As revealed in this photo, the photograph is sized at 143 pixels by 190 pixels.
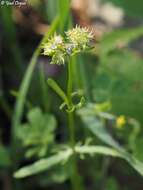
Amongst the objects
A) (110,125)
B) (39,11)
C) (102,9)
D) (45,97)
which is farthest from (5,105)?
(102,9)

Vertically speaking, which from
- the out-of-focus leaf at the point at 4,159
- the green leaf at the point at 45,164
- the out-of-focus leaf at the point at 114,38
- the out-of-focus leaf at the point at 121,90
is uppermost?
the out-of-focus leaf at the point at 114,38

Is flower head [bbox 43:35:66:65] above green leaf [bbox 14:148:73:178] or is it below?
above

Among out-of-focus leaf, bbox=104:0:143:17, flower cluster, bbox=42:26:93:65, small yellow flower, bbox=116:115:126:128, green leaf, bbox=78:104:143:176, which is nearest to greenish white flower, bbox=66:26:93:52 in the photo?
flower cluster, bbox=42:26:93:65

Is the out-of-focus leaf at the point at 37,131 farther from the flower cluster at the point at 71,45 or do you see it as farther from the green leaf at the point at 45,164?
the flower cluster at the point at 71,45

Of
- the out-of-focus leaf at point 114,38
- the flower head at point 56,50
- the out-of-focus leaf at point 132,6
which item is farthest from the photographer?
the out-of-focus leaf at point 114,38

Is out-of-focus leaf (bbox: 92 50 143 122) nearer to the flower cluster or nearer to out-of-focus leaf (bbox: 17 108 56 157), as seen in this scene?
out-of-focus leaf (bbox: 17 108 56 157)

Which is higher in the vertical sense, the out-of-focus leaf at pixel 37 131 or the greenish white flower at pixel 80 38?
the greenish white flower at pixel 80 38

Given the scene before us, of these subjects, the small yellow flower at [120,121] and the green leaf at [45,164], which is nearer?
the green leaf at [45,164]

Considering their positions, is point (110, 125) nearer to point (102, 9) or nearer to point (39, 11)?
point (39, 11)

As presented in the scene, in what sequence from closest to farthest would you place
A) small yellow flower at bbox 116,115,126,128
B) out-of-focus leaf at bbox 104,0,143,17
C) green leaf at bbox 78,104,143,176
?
green leaf at bbox 78,104,143,176
small yellow flower at bbox 116,115,126,128
out-of-focus leaf at bbox 104,0,143,17

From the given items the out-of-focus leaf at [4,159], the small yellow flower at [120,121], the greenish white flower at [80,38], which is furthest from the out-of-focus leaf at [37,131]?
the greenish white flower at [80,38]

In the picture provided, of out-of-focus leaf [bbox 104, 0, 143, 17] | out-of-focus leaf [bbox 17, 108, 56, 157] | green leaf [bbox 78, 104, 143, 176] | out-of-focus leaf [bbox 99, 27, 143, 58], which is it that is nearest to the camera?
green leaf [bbox 78, 104, 143, 176]
